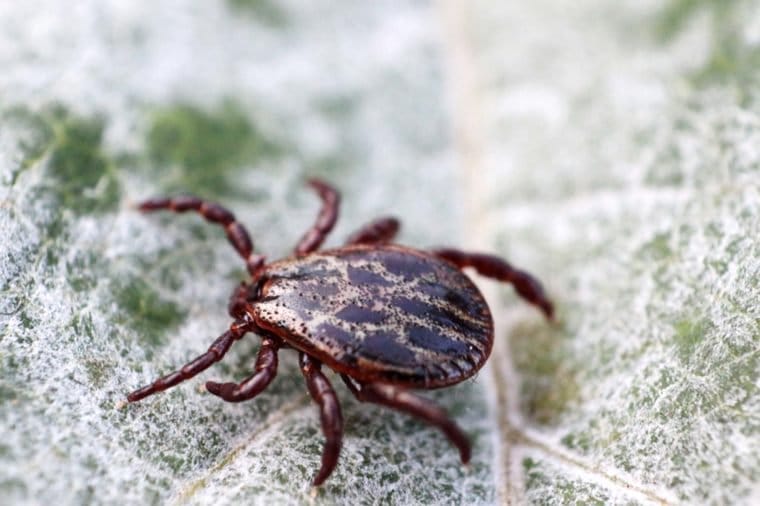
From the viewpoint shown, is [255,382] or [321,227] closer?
[255,382]

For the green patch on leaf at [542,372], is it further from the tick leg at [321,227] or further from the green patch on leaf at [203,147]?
the green patch on leaf at [203,147]

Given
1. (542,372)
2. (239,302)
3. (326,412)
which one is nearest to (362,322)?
(326,412)

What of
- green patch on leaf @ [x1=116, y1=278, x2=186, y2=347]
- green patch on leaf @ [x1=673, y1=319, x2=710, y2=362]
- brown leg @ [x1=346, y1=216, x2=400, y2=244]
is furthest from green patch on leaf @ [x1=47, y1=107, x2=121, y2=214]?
green patch on leaf @ [x1=673, y1=319, x2=710, y2=362]

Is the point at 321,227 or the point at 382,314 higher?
the point at 321,227

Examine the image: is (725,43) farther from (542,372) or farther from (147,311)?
(147,311)

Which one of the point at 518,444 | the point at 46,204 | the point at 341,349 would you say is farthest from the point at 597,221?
the point at 46,204

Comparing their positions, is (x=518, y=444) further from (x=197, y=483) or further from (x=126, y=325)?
(x=126, y=325)
